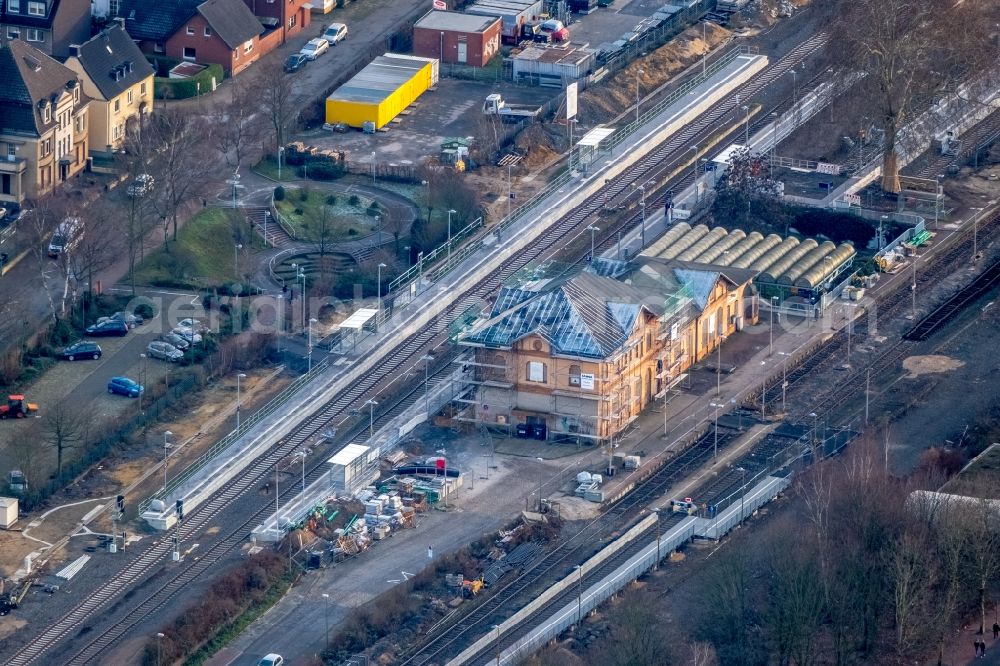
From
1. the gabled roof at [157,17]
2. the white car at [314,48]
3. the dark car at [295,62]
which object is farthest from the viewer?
the white car at [314,48]

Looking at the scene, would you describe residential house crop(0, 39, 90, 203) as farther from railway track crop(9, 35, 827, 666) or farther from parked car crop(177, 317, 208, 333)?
railway track crop(9, 35, 827, 666)

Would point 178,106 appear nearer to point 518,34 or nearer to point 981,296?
point 518,34

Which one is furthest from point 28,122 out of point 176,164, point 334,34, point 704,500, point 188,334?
point 704,500

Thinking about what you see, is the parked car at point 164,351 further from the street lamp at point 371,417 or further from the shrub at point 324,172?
the shrub at point 324,172

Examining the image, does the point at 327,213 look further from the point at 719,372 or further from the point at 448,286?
the point at 719,372

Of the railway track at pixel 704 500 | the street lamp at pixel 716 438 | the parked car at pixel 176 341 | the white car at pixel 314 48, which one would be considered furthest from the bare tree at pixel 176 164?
the railway track at pixel 704 500

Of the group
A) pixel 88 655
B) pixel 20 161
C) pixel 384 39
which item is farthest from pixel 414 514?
pixel 384 39
